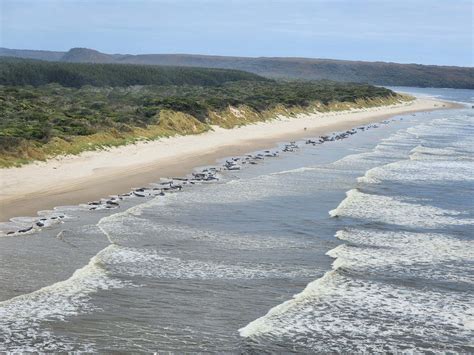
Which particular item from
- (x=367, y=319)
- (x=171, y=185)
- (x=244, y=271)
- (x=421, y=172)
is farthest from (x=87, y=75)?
(x=367, y=319)

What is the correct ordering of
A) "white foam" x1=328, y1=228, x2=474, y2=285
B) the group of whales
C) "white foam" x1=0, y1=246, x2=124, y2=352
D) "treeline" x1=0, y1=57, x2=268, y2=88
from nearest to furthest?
"white foam" x1=0, y1=246, x2=124, y2=352
"white foam" x1=328, y1=228, x2=474, y2=285
the group of whales
"treeline" x1=0, y1=57, x2=268, y2=88

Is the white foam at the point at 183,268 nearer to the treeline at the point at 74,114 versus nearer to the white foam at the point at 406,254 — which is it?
the white foam at the point at 406,254

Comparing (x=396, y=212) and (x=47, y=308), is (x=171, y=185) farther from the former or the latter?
(x=47, y=308)

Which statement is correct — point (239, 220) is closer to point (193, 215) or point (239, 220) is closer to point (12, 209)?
point (193, 215)

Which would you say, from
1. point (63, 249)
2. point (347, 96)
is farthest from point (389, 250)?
point (347, 96)

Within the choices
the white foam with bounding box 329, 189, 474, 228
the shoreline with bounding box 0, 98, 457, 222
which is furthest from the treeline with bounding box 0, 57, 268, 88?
the white foam with bounding box 329, 189, 474, 228

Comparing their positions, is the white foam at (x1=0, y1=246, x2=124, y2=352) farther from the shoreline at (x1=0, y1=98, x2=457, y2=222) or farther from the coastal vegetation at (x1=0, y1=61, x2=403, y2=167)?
the coastal vegetation at (x1=0, y1=61, x2=403, y2=167)
